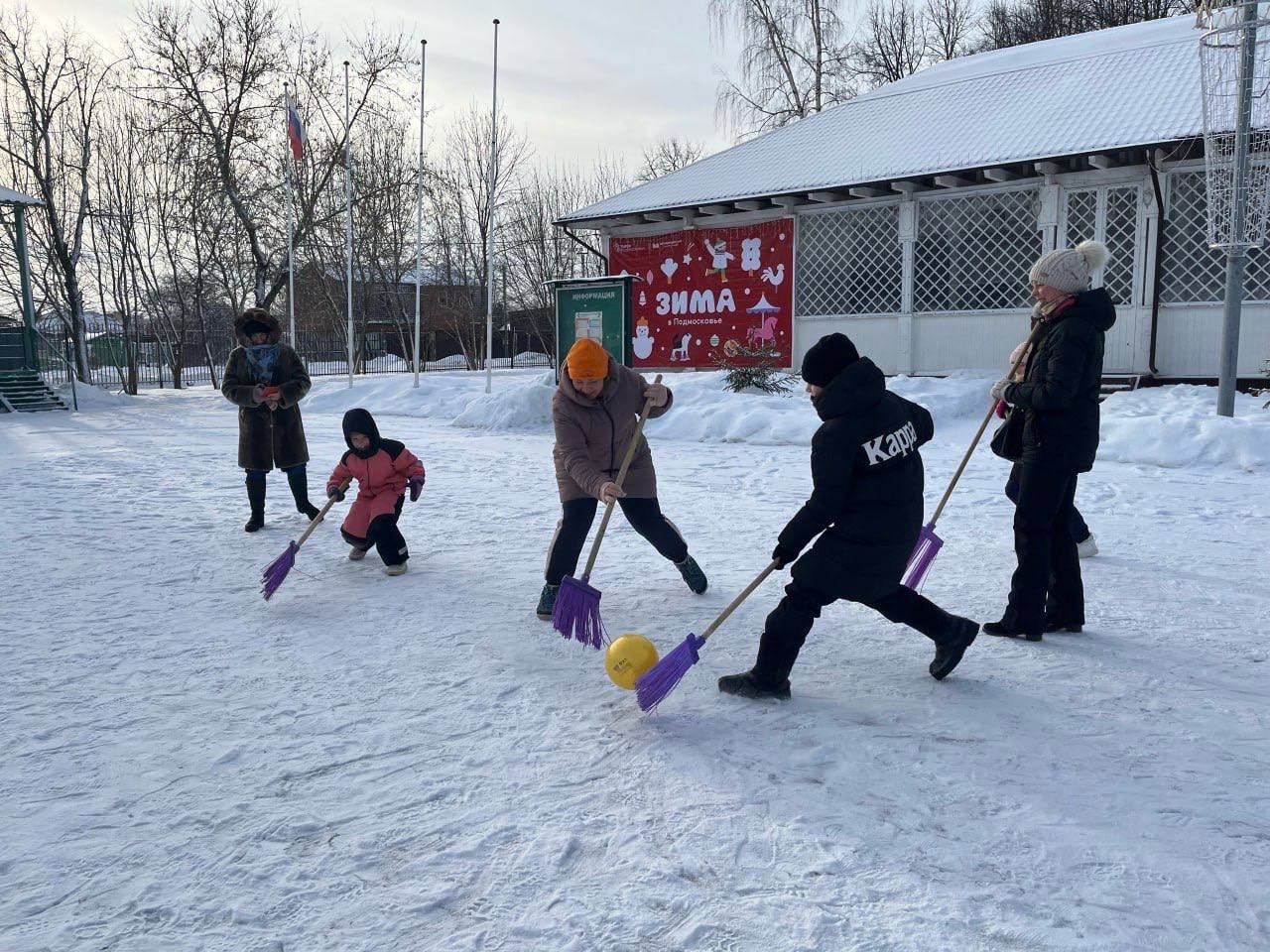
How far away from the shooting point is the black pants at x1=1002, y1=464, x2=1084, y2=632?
373cm

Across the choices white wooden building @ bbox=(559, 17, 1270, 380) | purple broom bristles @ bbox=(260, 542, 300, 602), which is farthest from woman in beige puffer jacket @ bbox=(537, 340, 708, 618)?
white wooden building @ bbox=(559, 17, 1270, 380)

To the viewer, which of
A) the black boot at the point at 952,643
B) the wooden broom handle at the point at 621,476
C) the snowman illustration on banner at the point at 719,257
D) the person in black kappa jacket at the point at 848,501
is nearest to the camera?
the person in black kappa jacket at the point at 848,501

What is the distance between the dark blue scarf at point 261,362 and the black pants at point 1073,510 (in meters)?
4.33

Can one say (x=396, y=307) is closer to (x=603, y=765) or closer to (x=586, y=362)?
(x=586, y=362)

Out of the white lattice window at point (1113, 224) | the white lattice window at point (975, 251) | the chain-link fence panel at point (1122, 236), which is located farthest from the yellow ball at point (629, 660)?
the white lattice window at point (975, 251)

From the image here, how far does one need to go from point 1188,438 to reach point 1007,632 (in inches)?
216

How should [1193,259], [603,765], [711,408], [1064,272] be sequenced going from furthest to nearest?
1. [1193,259]
2. [711,408]
3. [1064,272]
4. [603,765]

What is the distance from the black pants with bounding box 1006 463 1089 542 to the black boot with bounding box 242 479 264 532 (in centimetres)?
441

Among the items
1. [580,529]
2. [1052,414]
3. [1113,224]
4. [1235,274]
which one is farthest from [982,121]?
[580,529]

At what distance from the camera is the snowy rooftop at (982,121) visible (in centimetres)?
1205

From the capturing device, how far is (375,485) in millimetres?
5254

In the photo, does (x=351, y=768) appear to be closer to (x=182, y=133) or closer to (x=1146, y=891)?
(x=1146, y=891)

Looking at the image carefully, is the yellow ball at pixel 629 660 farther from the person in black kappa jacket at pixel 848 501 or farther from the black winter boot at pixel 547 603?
the black winter boot at pixel 547 603

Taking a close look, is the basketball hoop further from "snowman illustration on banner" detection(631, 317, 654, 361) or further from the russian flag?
the russian flag
